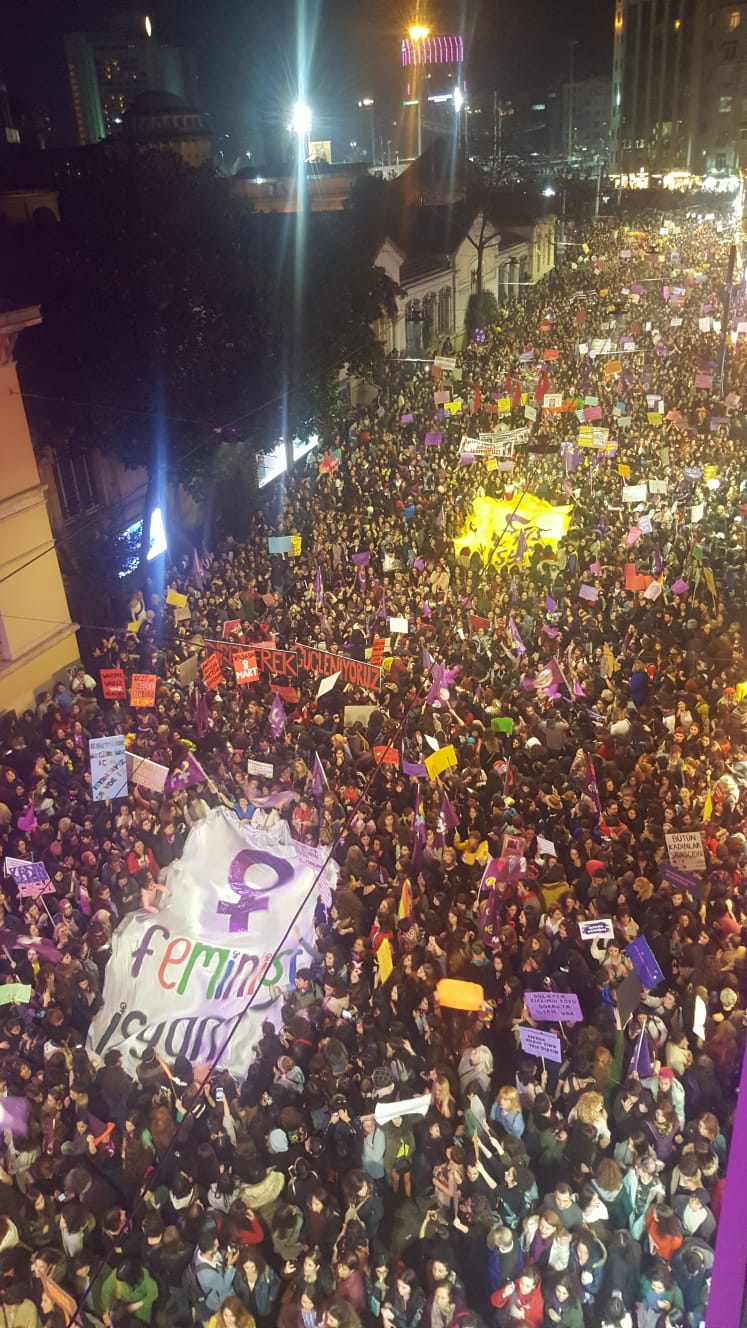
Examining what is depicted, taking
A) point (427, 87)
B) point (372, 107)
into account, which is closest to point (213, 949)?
point (427, 87)

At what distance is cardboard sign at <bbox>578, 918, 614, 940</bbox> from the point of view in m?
7.71

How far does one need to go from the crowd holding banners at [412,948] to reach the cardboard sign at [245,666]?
63 mm

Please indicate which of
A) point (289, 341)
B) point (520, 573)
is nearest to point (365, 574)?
point (520, 573)

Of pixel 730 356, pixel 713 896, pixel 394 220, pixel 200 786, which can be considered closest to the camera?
pixel 713 896

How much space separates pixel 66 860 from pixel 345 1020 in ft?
11.8

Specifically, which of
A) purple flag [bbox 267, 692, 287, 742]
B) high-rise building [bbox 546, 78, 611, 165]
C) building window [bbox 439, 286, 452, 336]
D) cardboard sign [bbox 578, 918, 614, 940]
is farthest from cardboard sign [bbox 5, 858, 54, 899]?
high-rise building [bbox 546, 78, 611, 165]

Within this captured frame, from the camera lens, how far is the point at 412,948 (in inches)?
310

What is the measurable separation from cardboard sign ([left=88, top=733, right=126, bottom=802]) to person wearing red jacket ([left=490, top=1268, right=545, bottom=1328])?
646cm

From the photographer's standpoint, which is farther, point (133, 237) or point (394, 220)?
point (394, 220)

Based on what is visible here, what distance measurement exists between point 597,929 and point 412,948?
63.2 inches

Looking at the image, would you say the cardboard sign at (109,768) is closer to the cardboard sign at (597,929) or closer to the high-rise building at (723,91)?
the cardboard sign at (597,929)

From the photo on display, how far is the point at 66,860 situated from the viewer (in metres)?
9.21

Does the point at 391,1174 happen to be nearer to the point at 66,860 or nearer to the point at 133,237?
the point at 66,860

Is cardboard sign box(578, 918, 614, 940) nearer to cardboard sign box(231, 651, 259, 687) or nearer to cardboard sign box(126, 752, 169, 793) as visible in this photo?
cardboard sign box(126, 752, 169, 793)
